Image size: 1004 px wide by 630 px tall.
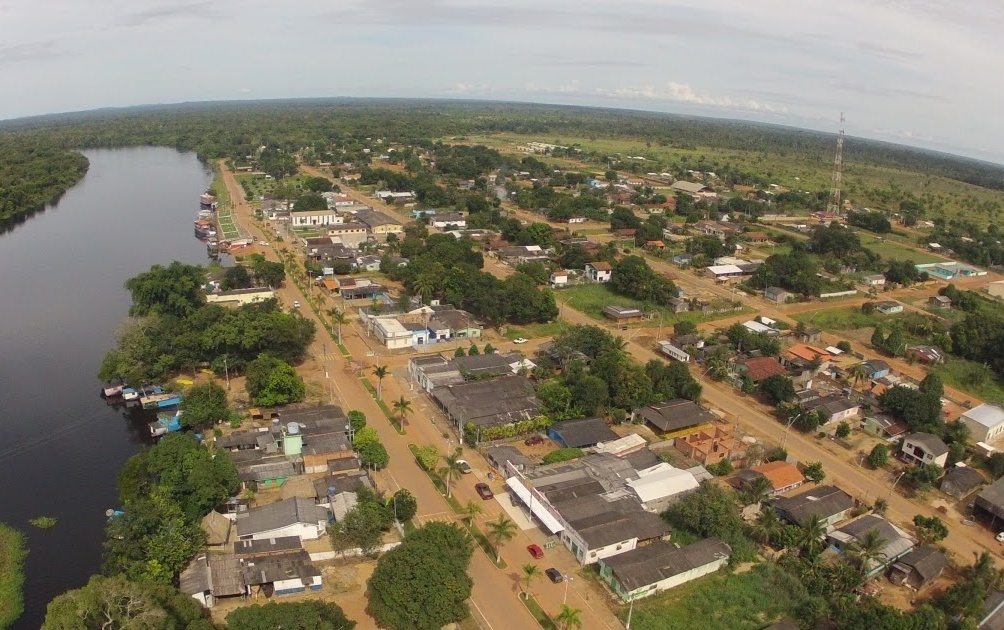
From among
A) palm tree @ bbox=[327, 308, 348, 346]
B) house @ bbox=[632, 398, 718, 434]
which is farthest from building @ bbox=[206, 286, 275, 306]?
house @ bbox=[632, 398, 718, 434]

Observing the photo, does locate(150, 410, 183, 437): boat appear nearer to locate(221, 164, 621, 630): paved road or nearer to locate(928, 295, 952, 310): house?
locate(221, 164, 621, 630): paved road

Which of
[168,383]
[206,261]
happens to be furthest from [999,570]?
[206,261]

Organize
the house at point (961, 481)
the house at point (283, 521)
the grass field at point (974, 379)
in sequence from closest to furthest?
1. the house at point (283, 521)
2. the house at point (961, 481)
3. the grass field at point (974, 379)

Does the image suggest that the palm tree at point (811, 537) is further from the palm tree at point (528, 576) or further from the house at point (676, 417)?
the palm tree at point (528, 576)

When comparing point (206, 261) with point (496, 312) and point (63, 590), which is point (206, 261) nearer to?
point (496, 312)

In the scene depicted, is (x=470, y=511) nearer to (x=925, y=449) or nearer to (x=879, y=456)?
(x=879, y=456)

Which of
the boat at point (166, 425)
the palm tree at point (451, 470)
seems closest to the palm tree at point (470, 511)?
the palm tree at point (451, 470)

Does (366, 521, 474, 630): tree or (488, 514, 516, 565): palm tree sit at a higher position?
(366, 521, 474, 630): tree

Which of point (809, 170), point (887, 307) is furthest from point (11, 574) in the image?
point (809, 170)
